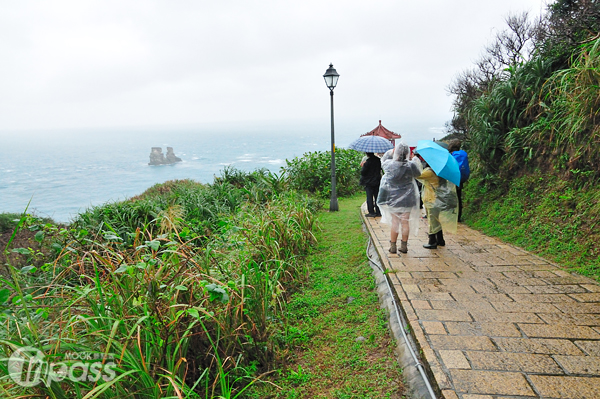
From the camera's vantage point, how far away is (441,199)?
462cm

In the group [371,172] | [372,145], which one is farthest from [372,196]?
[372,145]

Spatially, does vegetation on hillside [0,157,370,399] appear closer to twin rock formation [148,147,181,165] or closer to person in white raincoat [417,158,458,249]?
person in white raincoat [417,158,458,249]

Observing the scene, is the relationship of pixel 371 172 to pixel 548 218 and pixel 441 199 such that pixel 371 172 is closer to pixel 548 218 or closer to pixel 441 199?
pixel 441 199

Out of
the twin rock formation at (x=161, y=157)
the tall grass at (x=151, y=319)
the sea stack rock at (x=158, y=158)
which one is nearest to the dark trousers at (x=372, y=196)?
the tall grass at (x=151, y=319)

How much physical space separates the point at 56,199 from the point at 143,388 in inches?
2685

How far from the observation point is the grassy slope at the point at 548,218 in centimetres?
404

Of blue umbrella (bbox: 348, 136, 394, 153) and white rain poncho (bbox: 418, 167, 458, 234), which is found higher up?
blue umbrella (bbox: 348, 136, 394, 153)

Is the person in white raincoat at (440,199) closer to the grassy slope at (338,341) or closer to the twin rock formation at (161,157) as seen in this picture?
the grassy slope at (338,341)

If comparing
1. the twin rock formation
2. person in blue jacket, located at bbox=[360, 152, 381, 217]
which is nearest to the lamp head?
person in blue jacket, located at bbox=[360, 152, 381, 217]

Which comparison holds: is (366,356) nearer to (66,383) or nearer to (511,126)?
(66,383)

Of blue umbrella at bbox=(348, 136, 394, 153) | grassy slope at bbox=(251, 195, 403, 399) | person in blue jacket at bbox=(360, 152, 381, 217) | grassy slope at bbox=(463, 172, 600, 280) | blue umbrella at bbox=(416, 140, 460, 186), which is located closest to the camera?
grassy slope at bbox=(251, 195, 403, 399)

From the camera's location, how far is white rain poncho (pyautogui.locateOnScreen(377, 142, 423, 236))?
14.4 ft

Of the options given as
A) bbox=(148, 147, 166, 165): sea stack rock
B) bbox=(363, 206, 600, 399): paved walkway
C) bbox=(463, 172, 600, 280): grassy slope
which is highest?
bbox=(463, 172, 600, 280): grassy slope

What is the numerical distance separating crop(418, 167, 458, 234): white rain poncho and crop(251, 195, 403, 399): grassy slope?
4.07 feet
